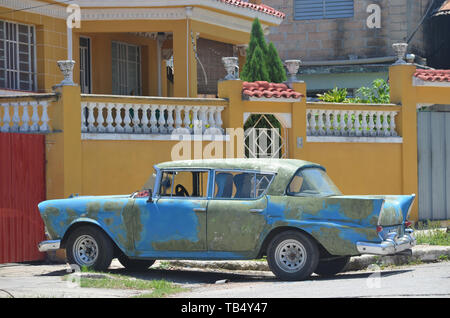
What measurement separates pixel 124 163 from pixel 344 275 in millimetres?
4589

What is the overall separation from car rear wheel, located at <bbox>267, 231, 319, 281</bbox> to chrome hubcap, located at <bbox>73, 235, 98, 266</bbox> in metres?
2.51

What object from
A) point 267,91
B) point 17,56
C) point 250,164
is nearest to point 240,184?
point 250,164

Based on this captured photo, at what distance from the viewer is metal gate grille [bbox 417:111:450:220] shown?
1808cm

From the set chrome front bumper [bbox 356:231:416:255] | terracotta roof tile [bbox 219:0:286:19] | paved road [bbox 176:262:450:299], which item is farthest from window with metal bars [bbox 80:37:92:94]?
chrome front bumper [bbox 356:231:416:255]

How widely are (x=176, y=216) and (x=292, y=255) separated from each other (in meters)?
1.63

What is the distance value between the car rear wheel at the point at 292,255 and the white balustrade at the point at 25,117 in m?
4.96

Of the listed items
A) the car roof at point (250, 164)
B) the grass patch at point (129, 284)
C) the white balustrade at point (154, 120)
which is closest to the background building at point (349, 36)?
the white balustrade at point (154, 120)

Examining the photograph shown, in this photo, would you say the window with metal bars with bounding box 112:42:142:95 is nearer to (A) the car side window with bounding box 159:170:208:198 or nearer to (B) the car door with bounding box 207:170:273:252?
(A) the car side window with bounding box 159:170:208:198

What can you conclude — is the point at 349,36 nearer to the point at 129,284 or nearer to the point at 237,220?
the point at 237,220

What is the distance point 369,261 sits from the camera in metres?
13.1

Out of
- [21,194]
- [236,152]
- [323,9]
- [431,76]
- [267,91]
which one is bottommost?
[21,194]

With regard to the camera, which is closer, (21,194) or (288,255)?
(288,255)

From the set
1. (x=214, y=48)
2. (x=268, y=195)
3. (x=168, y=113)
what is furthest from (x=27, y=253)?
(x=214, y=48)

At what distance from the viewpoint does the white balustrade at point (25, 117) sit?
48.0ft
